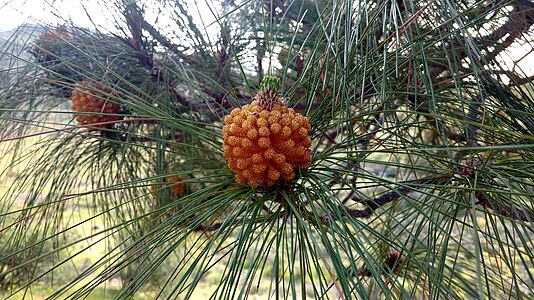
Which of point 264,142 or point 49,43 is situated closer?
point 264,142

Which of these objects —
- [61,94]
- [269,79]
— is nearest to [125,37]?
[61,94]

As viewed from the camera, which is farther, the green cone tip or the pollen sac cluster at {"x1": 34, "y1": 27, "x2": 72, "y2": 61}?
the pollen sac cluster at {"x1": 34, "y1": 27, "x2": 72, "y2": 61}

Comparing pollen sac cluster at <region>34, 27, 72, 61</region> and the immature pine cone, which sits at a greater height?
pollen sac cluster at <region>34, 27, 72, 61</region>

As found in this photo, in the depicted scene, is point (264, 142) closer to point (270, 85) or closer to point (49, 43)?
point (270, 85)

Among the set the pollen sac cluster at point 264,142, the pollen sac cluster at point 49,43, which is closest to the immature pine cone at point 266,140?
the pollen sac cluster at point 264,142

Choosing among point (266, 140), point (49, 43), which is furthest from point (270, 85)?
point (49, 43)

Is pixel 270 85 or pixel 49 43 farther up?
pixel 49 43

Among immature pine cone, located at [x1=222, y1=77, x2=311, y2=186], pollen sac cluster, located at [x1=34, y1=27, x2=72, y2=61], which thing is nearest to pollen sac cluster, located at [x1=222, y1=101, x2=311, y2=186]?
immature pine cone, located at [x1=222, y1=77, x2=311, y2=186]

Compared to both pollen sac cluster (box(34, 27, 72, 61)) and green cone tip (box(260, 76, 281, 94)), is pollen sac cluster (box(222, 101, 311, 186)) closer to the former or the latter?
green cone tip (box(260, 76, 281, 94))

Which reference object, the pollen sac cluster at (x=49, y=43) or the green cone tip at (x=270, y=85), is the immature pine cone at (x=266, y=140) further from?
the pollen sac cluster at (x=49, y=43)
